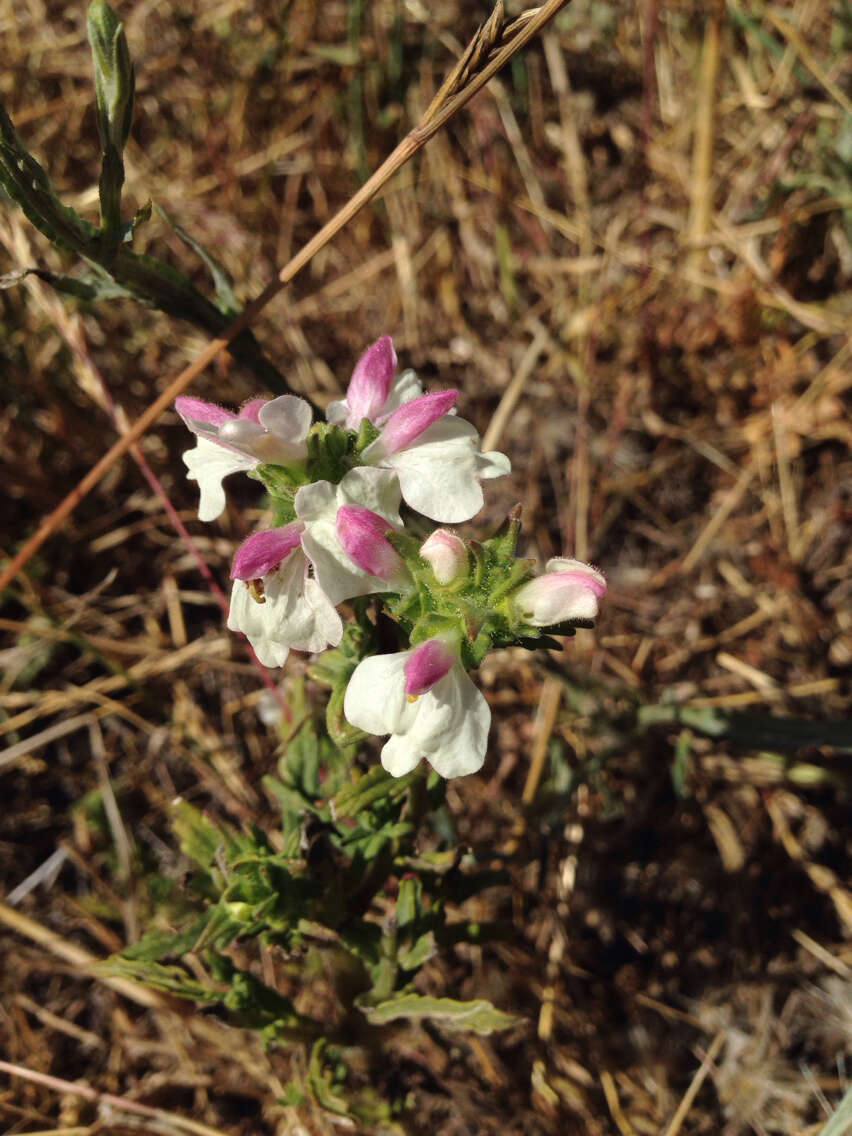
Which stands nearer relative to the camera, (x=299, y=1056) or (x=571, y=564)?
(x=571, y=564)

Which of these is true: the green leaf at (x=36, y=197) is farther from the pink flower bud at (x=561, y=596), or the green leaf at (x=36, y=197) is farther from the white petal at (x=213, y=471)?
the pink flower bud at (x=561, y=596)

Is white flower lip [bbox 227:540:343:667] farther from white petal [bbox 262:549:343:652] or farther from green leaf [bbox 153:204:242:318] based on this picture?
green leaf [bbox 153:204:242:318]

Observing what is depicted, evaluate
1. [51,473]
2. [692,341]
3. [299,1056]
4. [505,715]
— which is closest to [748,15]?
[692,341]

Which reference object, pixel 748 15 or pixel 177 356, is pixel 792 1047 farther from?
pixel 748 15

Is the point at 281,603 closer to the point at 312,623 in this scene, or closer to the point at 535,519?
the point at 312,623

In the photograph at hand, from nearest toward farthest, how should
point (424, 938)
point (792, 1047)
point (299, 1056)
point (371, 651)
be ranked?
point (371, 651), point (424, 938), point (299, 1056), point (792, 1047)

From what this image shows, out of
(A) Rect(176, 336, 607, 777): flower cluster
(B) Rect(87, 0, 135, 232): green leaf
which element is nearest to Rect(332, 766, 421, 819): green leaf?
(A) Rect(176, 336, 607, 777): flower cluster

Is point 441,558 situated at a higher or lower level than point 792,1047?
higher

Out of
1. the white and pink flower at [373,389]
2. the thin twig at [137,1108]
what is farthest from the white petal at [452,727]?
the thin twig at [137,1108]
